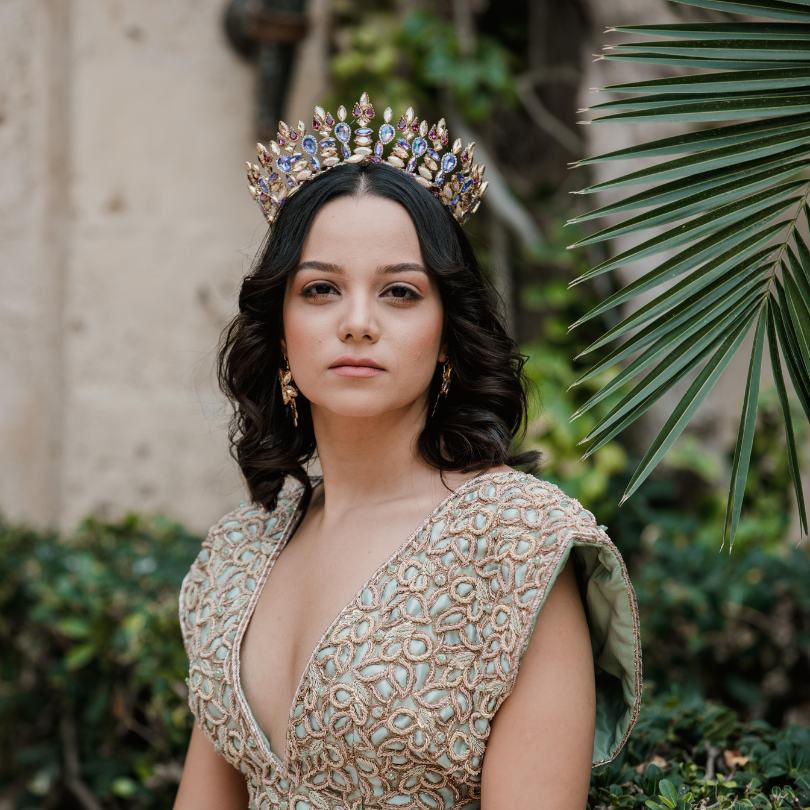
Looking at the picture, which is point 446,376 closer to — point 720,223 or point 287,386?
point 287,386

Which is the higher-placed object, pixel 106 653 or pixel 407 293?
pixel 407 293

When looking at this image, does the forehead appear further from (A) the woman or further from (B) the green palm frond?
(B) the green palm frond

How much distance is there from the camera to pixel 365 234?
187cm

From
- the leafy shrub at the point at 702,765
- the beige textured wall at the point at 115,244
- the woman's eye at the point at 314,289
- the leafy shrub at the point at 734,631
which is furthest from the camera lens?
the beige textured wall at the point at 115,244

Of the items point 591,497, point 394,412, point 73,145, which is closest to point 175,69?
point 73,145

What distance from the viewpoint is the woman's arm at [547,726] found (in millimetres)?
1662

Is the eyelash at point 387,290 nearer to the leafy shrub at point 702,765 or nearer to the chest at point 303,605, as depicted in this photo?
the chest at point 303,605

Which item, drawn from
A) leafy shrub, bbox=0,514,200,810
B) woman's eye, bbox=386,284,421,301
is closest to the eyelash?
woman's eye, bbox=386,284,421,301

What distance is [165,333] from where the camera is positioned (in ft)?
13.4

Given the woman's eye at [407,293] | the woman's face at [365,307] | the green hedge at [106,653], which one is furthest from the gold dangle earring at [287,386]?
the green hedge at [106,653]

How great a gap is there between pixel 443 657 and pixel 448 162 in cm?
82

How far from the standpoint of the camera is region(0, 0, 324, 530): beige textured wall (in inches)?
157

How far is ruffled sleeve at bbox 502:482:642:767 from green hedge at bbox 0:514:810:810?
22.2 inches

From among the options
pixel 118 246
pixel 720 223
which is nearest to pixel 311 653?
pixel 720 223
